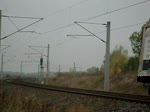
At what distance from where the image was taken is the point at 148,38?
18.8 metres

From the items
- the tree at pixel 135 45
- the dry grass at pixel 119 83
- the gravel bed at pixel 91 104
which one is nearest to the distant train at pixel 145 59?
the gravel bed at pixel 91 104

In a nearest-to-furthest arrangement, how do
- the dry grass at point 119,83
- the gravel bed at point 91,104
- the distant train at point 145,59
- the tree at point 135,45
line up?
the gravel bed at point 91,104, the distant train at point 145,59, the dry grass at point 119,83, the tree at point 135,45

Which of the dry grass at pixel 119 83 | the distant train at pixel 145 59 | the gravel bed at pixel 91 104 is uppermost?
the distant train at pixel 145 59

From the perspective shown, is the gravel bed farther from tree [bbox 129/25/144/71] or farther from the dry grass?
tree [bbox 129/25/144/71]

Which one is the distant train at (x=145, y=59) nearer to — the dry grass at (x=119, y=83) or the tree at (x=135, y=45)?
the dry grass at (x=119, y=83)

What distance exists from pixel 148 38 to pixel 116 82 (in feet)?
78.2

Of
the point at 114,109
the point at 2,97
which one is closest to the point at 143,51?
the point at 114,109

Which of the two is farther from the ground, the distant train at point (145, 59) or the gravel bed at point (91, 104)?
the distant train at point (145, 59)

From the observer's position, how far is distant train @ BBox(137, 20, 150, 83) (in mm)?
18781

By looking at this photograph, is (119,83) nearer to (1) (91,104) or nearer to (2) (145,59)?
(1) (91,104)

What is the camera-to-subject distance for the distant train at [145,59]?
18.8m

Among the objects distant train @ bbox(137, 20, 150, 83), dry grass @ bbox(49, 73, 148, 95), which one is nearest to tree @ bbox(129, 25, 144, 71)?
dry grass @ bbox(49, 73, 148, 95)

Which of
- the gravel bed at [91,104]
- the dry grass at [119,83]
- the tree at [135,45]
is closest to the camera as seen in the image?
the gravel bed at [91,104]

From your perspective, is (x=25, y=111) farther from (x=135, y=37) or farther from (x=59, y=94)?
(x=135, y=37)
